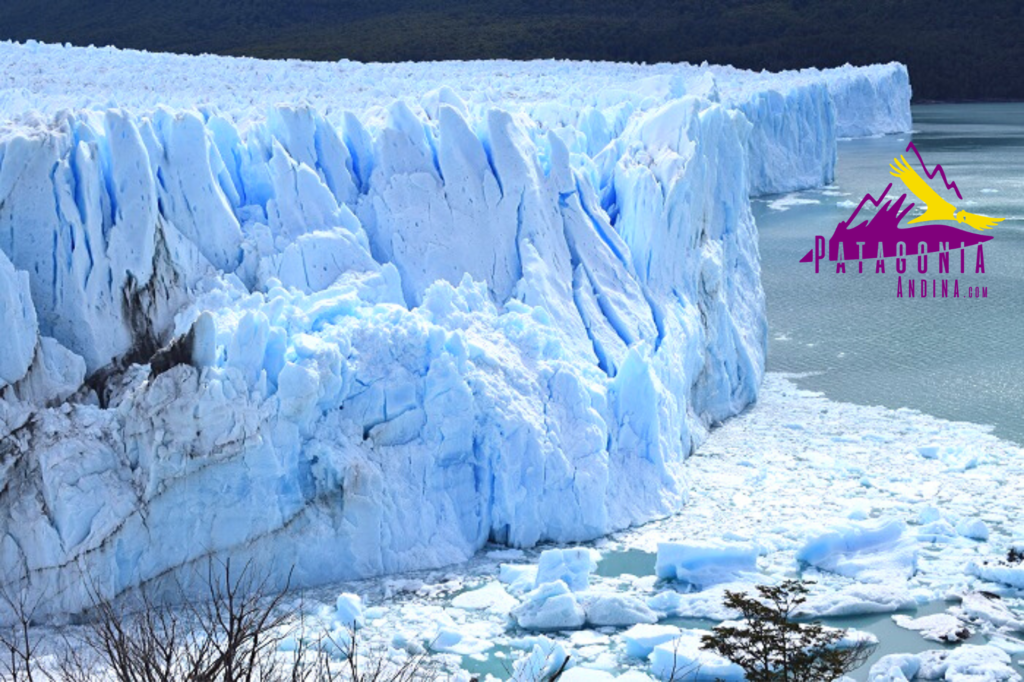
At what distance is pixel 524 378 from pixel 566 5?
38874mm

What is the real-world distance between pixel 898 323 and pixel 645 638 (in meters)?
7.75

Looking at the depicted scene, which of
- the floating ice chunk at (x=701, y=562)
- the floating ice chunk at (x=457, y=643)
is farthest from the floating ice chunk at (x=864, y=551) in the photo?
the floating ice chunk at (x=457, y=643)

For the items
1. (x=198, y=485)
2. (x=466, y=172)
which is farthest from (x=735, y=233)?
(x=198, y=485)

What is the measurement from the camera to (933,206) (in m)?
20.3

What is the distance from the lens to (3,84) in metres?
11.1

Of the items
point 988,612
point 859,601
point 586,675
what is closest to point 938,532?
point 988,612

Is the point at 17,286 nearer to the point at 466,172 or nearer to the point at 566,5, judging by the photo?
the point at 466,172

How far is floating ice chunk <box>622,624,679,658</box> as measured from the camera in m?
6.23

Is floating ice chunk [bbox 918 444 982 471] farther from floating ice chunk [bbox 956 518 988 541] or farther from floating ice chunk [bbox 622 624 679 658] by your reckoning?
floating ice chunk [bbox 622 624 679 658]

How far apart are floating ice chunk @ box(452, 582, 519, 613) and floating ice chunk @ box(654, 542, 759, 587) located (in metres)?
0.86

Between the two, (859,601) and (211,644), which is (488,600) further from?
(859,601)

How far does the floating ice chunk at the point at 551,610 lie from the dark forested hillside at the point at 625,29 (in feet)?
104

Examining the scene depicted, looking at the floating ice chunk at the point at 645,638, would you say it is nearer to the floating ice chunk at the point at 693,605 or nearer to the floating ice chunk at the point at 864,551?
the floating ice chunk at the point at 693,605

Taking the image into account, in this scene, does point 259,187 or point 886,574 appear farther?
point 259,187
